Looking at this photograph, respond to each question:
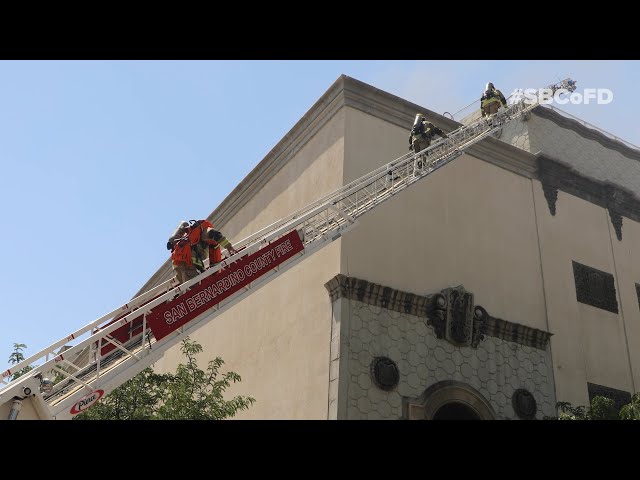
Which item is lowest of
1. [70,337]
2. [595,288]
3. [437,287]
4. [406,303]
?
[70,337]

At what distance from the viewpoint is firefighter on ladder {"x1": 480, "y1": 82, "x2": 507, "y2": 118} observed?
61.5ft

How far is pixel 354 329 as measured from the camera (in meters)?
15.5

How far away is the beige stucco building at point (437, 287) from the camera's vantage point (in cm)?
1580

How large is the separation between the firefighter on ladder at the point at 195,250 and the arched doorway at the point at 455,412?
760cm

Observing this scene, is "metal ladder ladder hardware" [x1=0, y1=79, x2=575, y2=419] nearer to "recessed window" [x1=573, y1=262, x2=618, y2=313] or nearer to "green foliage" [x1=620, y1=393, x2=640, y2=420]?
"green foliage" [x1=620, y1=393, x2=640, y2=420]

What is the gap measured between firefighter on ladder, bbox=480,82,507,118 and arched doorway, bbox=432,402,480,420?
7213 millimetres

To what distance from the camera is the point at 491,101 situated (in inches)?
738

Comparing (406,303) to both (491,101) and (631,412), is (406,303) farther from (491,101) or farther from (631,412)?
(491,101)

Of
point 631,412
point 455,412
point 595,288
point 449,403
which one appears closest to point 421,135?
point 449,403

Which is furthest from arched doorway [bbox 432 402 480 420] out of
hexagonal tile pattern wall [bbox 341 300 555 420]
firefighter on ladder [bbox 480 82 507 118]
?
firefighter on ladder [bbox 480 82 507 118]

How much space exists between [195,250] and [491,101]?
35.1ft

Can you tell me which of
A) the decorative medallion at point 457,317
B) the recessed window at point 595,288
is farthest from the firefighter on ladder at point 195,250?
the recessed window at point 595,288
